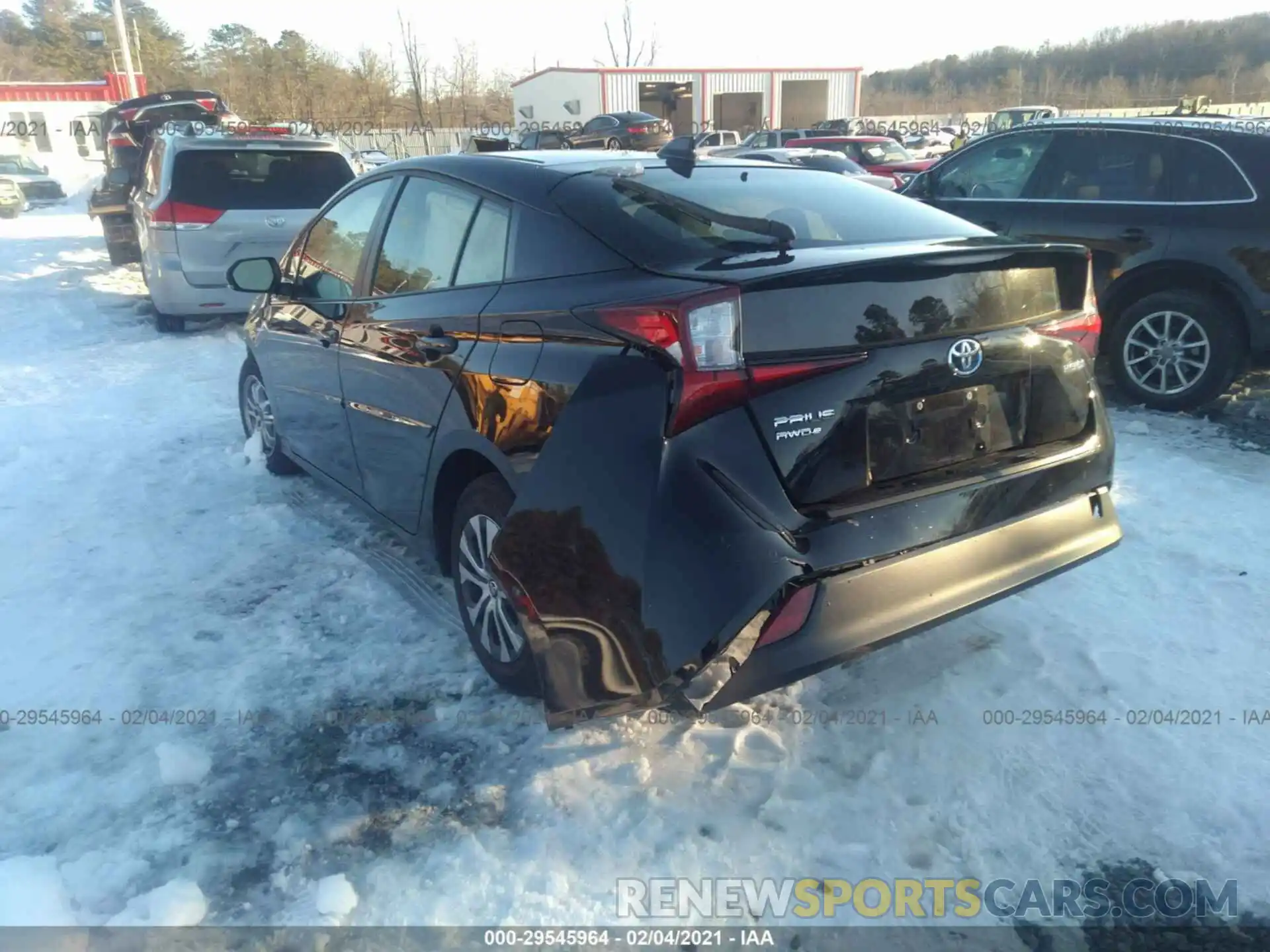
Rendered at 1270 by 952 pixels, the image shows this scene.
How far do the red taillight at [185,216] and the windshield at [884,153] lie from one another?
560 inches

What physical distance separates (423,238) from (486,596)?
1370 millimetres

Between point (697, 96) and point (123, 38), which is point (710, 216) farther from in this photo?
point (697, 96)

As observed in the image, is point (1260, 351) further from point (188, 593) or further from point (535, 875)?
point (188, 593)

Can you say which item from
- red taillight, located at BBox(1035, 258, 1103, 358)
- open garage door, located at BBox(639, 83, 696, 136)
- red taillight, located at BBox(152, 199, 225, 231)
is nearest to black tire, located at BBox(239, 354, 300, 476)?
red taillight, located at BBox(152, 199, 225, 231)

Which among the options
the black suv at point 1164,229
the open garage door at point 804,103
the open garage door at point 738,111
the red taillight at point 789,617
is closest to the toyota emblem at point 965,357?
the red taillight at point 789,617

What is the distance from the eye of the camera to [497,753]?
2836mm

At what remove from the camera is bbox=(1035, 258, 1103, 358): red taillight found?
9.10ft

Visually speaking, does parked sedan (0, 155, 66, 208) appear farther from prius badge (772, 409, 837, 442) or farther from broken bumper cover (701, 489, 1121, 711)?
broken bumper cover (701, 489, 1121, 711)

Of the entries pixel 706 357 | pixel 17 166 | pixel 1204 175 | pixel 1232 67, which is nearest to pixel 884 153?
pixel 1204 175

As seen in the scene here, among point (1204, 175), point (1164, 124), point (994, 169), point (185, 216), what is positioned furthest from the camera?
point (185, 216)

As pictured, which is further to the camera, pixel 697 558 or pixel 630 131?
pixel 630 131

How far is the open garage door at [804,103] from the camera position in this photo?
46281 mm

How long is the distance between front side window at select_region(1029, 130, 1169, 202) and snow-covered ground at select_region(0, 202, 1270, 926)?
8.11 ft

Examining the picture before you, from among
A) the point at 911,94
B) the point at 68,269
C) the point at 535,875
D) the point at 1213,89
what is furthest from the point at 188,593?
the point at 911,94
